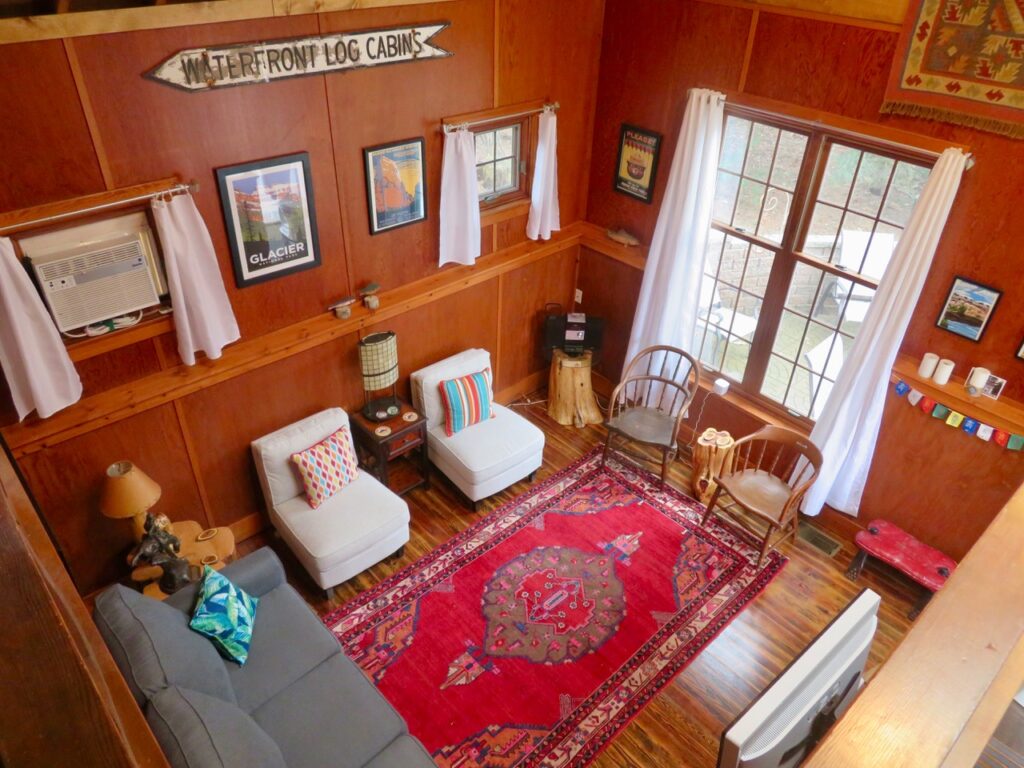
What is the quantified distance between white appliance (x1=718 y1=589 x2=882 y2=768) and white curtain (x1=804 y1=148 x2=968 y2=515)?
2947 millimetres

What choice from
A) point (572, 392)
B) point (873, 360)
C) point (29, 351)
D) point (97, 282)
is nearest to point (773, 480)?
point (873, 360)

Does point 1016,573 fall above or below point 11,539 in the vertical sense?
below

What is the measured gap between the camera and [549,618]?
14.6 feet

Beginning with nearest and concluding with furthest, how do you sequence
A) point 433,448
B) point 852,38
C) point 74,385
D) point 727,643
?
point 74,385 → point 852,38 → point 727,643 → point 433,448

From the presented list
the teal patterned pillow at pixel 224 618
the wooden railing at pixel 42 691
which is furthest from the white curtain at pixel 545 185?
the wooden railing at pixel 42 691

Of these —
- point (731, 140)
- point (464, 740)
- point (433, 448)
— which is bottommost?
point (464, 740)

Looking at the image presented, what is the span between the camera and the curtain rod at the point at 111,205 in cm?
325

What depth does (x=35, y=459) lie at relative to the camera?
372 centimetres

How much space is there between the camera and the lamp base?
197 inches

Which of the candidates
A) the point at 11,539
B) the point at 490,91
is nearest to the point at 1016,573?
the point at 11,539

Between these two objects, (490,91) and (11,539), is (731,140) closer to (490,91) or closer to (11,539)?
(490,91)

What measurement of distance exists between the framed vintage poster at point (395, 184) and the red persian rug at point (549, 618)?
2.17 m

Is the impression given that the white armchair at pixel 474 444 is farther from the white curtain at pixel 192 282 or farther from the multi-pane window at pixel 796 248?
the multi-pane window at pixel 796 248

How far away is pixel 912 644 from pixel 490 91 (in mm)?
4395
